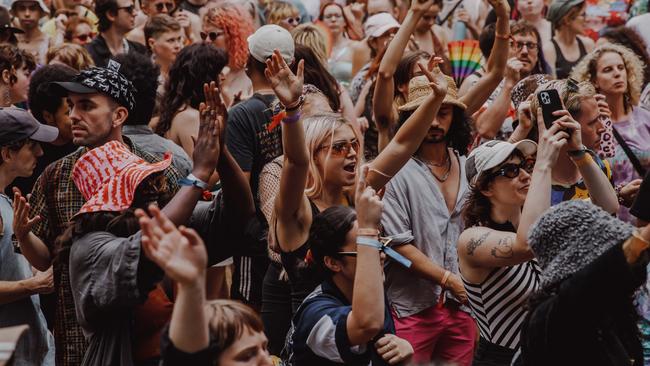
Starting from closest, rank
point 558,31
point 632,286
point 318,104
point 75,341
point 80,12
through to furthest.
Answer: point 632,286, point 75,341, point 318,104, point 558,31, point 80,12

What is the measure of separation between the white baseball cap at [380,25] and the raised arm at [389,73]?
8.20 feet

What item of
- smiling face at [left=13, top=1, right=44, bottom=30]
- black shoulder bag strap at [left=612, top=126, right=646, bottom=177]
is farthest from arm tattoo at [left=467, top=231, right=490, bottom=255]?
smiling face at [left=13, top=1, right=44, bottom=30]

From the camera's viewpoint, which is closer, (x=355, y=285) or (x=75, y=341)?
(x=355, y=285)

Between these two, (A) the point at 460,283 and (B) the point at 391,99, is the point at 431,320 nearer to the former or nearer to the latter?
(A) the point at 460,283

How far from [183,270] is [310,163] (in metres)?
2.14

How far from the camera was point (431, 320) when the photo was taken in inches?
231

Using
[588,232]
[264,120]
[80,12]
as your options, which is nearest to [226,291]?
[264,120]

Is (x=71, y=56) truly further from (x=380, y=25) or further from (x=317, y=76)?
(x=380, y=25)

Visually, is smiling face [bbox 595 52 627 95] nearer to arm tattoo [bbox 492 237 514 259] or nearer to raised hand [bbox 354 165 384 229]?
arm tattoo [bbox 492 237 514 259]

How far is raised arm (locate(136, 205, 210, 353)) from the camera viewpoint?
129 inches

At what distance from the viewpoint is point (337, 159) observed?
531 cm

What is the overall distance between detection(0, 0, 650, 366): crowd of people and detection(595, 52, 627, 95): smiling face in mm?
11

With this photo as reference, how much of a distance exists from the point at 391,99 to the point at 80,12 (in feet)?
19.4

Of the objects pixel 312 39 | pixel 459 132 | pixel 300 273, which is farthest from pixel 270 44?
pixel 300 273
